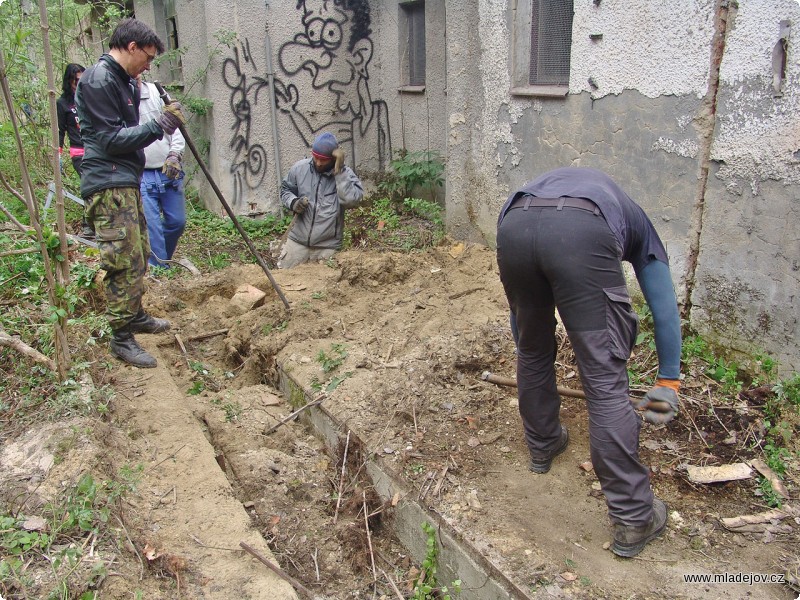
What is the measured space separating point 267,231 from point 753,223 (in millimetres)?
5970

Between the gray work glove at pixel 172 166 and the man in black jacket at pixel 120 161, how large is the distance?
1.11m

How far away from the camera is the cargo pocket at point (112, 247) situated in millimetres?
3920

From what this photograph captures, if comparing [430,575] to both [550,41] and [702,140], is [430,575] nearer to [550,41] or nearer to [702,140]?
[702,140]

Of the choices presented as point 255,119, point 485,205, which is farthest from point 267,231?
point 485,205

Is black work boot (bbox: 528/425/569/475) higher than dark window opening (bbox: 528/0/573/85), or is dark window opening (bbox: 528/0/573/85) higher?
dark window opening (bbox: 528/0/573/85)

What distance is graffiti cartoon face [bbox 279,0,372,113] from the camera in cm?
833

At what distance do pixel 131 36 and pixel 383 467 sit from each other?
2.90 metres

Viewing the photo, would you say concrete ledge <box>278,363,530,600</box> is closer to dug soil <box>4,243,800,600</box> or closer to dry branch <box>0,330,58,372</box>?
dug soil <box>4,243,800,600</box>

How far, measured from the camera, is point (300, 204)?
245 inches

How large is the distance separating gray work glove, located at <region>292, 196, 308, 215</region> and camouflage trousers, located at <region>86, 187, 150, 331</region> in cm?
224

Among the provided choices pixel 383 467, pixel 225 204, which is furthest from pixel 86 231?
pixel 383 467

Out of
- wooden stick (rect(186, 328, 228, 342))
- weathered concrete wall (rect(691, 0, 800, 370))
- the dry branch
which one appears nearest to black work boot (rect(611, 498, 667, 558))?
weathered concrete wall (rect(691, 0, 800, 370))

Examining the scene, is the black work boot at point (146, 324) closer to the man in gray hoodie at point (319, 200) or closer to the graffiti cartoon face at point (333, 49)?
the man in gray hoodie at point (319, 200)

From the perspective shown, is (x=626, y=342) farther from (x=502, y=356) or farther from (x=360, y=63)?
(x=360, y=63)
